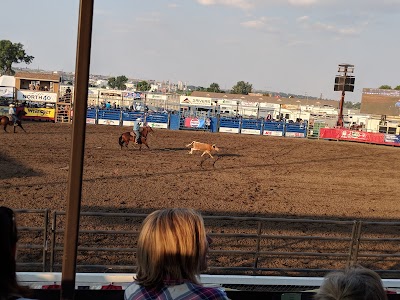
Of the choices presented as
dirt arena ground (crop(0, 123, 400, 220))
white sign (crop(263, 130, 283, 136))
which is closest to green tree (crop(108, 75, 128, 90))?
white sign (crop(263, 130, 283, 136))

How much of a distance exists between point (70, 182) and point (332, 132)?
37903 mm

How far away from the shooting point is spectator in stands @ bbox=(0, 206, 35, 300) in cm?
158

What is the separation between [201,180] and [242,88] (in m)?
140

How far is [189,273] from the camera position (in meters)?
2.10

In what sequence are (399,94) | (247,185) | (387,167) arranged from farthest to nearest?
1. (399,94)
2. (387,167)
3. (247,185)

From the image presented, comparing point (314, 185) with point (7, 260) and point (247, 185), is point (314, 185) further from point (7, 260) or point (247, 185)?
point (7, 260)

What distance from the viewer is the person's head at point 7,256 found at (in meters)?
1.58

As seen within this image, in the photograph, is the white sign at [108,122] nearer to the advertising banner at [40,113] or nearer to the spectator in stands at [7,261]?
the advertising banner at [40,113]

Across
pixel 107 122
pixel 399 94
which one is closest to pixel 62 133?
pixel 107 122

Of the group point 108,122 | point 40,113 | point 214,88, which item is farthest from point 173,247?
point 214,88

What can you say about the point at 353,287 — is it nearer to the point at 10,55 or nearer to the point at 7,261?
the point at 7,261

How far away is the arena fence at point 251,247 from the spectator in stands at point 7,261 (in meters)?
5.05

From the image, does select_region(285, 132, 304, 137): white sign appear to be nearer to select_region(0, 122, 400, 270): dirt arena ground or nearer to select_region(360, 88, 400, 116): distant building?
select_region(0, 122, 400, 270): dirt arena ground

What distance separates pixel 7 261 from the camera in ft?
5.24
